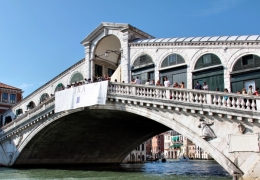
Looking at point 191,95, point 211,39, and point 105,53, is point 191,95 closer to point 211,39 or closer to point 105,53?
point 211,39

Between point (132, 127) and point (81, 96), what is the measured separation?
668 cm

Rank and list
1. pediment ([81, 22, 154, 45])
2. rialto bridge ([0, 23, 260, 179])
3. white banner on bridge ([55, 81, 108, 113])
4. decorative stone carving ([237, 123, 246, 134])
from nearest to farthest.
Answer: decorative stone carving ([237, 123, 246, 134]), rialto bridge ([0, 23, 260, 179]), white banner on bridge ([55, 81, 108, 113]), pediment ([81, 22, 154, 45])

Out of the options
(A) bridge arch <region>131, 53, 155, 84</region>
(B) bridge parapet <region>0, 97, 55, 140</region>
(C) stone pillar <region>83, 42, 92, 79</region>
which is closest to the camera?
(A) bridge arch <region>131, 53, 155, 84</region>

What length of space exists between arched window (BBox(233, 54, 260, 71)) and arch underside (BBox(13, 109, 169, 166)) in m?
6.43

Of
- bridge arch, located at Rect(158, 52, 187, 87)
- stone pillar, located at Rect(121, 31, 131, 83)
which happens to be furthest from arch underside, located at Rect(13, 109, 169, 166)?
bridge arch, located at Rect(158, 52, 187, 87)

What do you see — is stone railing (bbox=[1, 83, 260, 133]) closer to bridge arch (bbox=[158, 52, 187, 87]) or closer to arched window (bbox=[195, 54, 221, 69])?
bridge arch (bbox=[158, 52, 187, 87])

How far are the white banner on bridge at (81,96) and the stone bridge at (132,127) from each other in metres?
0.36

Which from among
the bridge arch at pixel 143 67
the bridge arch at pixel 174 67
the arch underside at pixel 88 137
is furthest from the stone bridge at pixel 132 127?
the bridge arch at pixel 174 67

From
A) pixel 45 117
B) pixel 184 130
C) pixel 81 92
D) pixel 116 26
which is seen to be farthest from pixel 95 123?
pixel 184 130

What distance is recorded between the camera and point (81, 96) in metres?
18.4

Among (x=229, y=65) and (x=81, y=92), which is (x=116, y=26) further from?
(x=229, y=65)

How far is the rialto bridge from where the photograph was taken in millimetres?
12617

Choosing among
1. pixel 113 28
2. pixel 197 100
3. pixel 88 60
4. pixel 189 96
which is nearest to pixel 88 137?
pixel 88 60

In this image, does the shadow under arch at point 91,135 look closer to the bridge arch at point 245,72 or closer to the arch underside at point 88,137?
the arch underside at point 88,137
